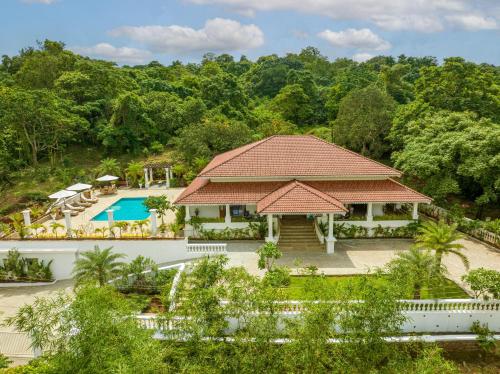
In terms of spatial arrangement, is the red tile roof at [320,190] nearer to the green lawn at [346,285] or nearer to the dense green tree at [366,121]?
the green lawn at [346,285]

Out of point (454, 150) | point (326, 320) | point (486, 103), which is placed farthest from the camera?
point (486, 103)

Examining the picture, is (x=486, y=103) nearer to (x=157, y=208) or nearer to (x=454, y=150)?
(x=454, y=150)

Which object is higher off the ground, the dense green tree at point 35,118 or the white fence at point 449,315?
the dense green tree at point 35,118

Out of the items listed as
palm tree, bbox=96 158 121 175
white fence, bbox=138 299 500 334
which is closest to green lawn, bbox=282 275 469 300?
white fence, bbox=138 299 500 334

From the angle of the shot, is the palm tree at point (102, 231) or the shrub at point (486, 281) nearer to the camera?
the shrub at point (486, 281)

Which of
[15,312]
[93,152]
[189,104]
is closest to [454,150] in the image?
[15,312]

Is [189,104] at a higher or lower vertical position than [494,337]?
higher

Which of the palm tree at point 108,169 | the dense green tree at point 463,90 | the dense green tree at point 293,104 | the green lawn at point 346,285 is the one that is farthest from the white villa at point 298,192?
the dense green tree at point 293,104
